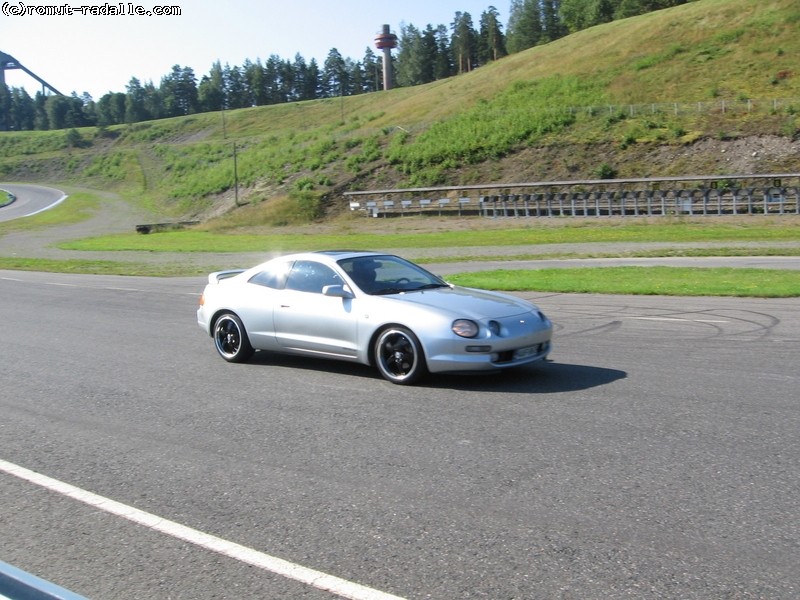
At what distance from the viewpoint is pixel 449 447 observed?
6461 millimetres

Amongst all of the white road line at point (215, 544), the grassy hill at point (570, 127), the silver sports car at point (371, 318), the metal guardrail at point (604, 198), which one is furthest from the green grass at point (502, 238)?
the white road line at point (215, 544)

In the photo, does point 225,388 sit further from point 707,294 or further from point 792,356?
point 707,294

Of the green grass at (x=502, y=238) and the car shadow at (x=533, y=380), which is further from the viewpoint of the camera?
the green grass at (x=502, y=238)

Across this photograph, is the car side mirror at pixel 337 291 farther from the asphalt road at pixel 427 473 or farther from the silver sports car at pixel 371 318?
the asphalt road at pixel 427 473

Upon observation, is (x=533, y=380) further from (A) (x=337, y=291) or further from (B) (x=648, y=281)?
(B) (x=648, y=281)

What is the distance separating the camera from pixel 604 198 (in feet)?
143

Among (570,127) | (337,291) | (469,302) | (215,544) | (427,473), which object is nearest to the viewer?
(215,544)

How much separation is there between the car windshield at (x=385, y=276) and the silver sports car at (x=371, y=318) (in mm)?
11

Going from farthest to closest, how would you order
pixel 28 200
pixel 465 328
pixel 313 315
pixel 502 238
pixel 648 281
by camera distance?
1. pixel 28 200
2. pixel 502 238
3. pixel 648 281
4. pixel 313 315
5. pixel 465 328

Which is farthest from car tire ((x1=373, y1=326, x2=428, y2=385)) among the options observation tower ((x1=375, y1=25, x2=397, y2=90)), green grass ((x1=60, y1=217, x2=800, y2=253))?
observation tower ((x1=375, y1=25, x2=397, y2=90))

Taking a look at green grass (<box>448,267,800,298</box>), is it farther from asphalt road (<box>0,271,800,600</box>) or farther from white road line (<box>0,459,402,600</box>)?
white road line (<box>0,459,402,600</box>)

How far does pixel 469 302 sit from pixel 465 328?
613mm

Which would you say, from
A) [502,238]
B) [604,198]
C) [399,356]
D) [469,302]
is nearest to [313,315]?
[399,356]

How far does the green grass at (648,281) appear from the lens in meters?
15.5
